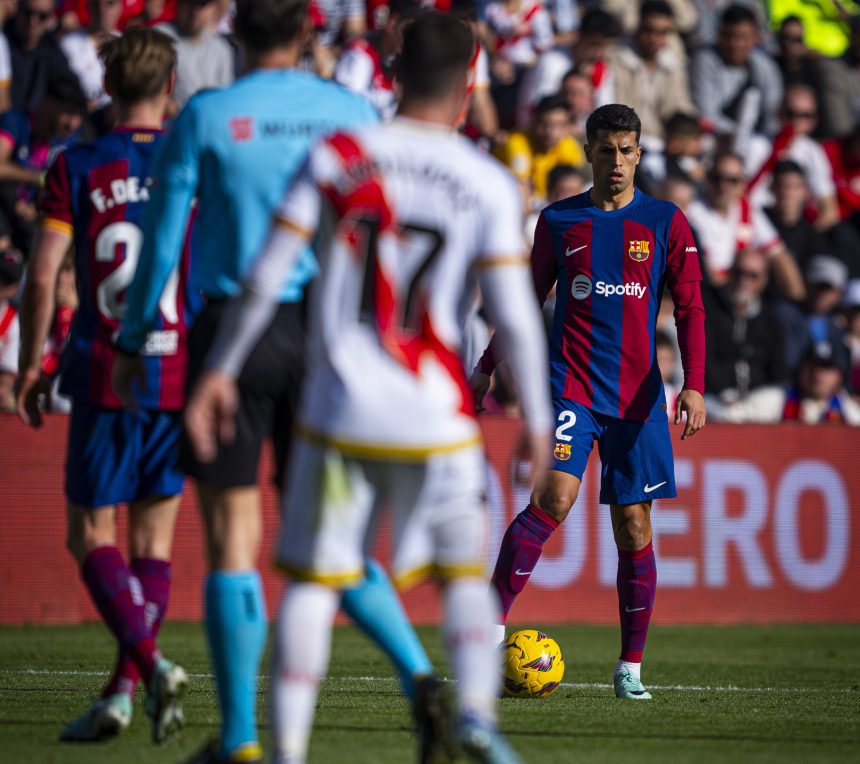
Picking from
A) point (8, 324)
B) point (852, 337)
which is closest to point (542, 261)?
point (8, 324)

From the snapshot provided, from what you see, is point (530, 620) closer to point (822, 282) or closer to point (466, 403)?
point (822, 282)

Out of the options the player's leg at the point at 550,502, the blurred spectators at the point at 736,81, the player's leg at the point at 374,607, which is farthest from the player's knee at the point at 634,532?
the blurred spectators at the point at 736,81

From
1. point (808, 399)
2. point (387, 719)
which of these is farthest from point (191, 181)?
point (808, 399)

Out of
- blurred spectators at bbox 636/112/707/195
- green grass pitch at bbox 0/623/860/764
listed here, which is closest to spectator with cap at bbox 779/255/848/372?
blurred spectators at bbox 636/112/707/195

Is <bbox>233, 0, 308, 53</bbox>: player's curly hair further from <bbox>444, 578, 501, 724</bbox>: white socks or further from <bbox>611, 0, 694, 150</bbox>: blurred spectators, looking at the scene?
<bbox>611, 0, 694, 150</bbox>: blurred spectators

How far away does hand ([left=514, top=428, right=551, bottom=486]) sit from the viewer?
4613 millimetres

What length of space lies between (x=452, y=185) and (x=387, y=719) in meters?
2.85

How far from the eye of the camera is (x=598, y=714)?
7016 millimetres

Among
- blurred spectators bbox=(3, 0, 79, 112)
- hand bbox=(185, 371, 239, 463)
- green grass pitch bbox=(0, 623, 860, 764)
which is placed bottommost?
green grass pitch bbox=(0, 623, 860, 764)

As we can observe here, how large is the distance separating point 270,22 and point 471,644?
2.05 m

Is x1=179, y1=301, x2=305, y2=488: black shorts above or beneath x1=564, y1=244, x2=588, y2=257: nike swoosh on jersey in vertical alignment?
beneath

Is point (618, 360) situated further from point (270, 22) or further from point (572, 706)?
point (270, 22)

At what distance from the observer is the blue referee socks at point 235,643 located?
4.88 meters

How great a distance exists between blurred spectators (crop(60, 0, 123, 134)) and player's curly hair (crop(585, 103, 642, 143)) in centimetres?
721
